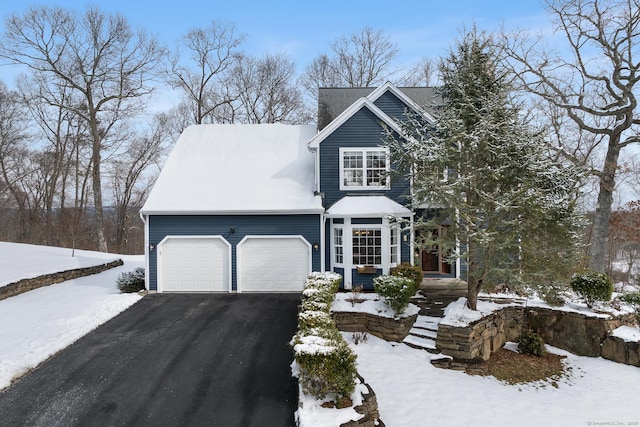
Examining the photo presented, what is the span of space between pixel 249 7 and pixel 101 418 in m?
13.6

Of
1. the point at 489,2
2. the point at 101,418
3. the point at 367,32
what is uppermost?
the point at 367,32

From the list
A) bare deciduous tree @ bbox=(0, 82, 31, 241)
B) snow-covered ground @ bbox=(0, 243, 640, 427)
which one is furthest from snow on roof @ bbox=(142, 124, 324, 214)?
bare deciduous tree @ bbox=(0, 82, 31, 241)

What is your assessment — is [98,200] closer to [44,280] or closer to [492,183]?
[44,280]

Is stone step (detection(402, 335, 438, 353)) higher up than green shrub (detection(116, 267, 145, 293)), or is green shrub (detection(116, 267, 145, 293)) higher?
green shrub (detection(116, 267, 145, 293))

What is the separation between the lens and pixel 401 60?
27.2 meters

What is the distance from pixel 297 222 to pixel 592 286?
9.25m

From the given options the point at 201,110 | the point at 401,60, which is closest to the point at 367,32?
the point at 401,60

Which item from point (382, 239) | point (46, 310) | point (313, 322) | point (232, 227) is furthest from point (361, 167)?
point (46, 310)

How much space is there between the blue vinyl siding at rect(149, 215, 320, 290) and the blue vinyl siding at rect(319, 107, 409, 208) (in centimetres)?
142

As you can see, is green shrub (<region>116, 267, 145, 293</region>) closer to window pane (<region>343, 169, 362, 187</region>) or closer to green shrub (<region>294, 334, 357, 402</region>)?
window pane (<region>343, 169, 362, 187</region>)

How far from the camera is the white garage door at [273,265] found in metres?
12.6

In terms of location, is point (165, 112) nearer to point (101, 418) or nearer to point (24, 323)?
point (24, 323)

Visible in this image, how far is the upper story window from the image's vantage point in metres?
13.3

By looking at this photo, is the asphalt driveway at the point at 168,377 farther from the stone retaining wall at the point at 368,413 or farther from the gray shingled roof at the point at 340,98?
the gray shingled roof at the point at 340,98
